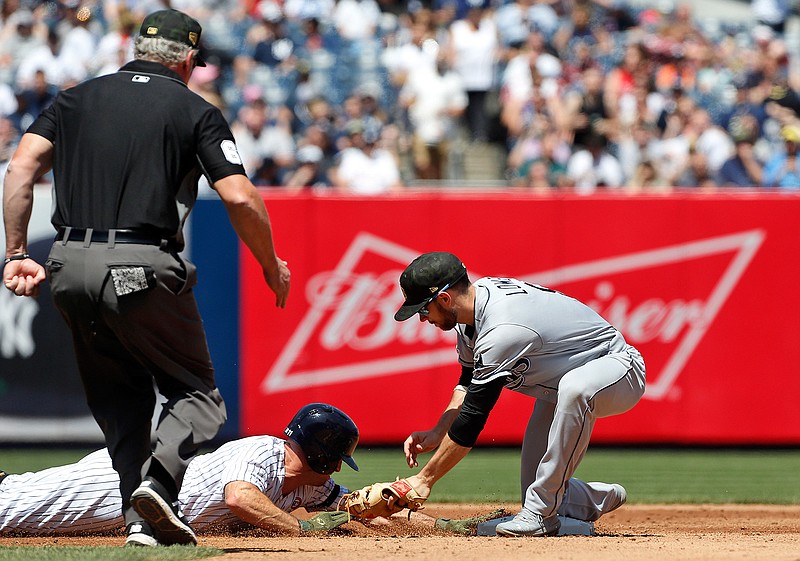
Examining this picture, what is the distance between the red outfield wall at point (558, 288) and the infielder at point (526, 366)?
15.5 feet

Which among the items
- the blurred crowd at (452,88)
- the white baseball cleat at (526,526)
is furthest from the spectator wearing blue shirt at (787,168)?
the white baseball cleat at (526,526)

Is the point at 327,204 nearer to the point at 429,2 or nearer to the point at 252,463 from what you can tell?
the point at 252,463

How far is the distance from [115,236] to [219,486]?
1774 millimetres

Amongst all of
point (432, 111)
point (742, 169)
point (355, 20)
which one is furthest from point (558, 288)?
point (355, 20)

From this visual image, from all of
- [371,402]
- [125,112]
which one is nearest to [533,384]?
[125,112]

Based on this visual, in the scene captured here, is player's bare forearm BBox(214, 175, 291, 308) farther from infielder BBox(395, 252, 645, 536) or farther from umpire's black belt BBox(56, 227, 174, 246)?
infielder BBox(395, 252, 645, 536)

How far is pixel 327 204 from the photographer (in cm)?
1116

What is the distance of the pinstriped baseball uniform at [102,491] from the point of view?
6.09 metres

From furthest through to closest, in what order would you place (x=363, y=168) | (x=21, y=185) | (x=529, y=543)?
1. (x=363, y=168)
2. (x=529, y=543)
3. (x=21, y=185)

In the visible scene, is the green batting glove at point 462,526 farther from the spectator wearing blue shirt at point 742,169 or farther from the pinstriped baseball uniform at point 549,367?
the spectator wearing blue shirt at point 742,169

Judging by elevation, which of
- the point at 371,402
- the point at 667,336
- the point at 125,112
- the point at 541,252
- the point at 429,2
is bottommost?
the point at 371,402

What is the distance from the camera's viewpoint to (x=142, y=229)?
4.84 m

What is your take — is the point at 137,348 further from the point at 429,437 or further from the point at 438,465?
the point at 429,437

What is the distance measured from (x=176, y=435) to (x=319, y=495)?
187 centimetres
